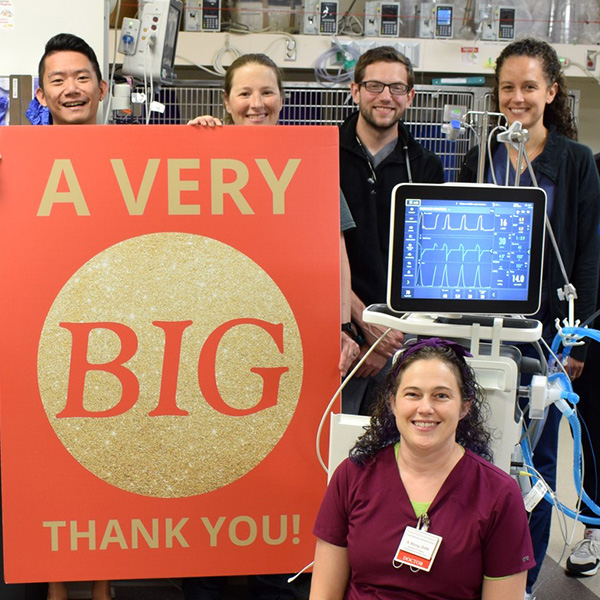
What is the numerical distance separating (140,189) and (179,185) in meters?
0.11

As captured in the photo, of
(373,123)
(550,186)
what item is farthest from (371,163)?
(550,186)

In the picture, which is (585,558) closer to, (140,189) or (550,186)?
(550,186)

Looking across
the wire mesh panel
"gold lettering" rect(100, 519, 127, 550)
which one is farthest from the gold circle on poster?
the wire mesh panel

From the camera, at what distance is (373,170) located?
A: 2.88 meters

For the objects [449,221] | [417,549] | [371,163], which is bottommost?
[417,549]

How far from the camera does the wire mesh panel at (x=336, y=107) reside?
421 cm

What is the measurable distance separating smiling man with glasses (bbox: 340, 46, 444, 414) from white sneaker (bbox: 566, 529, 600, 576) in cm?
104

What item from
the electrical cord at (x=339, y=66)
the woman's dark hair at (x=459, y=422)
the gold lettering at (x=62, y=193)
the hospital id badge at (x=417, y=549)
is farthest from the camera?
the electrical cord at (x=339, y=66)

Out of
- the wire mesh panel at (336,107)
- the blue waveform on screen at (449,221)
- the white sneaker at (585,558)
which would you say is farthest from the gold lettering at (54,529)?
the wire mesh panel at (336,107)

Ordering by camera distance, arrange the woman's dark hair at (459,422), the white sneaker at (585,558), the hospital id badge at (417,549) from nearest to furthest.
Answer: the hospital id badge at (417,549) < the woman's dark hair at (459,422) < the white sneaker at (585,558)

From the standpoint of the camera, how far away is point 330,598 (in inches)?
78.0

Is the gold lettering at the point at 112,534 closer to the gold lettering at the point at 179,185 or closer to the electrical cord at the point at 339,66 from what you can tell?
the gold lettering at the point at 179,185

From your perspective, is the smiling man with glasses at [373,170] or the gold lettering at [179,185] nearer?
the gold lettering at [179,185]

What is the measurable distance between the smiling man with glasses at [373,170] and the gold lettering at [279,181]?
384 millimetres
